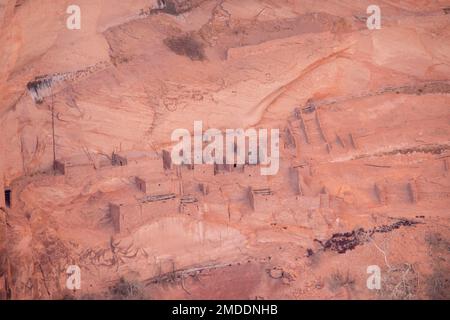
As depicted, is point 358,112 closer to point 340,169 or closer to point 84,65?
point 340,169

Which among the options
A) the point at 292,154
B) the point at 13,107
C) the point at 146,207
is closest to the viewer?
the point at 13,107

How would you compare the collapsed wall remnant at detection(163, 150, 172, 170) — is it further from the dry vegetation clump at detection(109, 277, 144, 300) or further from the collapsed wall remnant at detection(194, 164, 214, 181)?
the dry vegetation clump at detection(109, 277, 144, 300)

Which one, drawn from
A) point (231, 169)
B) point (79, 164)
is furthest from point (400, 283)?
point (79, 164)

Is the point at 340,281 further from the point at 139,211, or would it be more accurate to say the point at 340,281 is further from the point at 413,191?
the point at 139,211

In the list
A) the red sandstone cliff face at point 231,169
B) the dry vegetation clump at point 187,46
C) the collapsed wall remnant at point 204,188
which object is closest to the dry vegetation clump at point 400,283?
the red sandstone cliff face at point 231,169

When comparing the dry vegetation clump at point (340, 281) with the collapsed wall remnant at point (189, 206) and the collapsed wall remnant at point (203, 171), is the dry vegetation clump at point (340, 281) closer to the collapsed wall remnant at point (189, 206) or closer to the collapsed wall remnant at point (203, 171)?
the collapsed wall remnant at point (189, 206)

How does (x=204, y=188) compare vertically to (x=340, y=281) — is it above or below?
above

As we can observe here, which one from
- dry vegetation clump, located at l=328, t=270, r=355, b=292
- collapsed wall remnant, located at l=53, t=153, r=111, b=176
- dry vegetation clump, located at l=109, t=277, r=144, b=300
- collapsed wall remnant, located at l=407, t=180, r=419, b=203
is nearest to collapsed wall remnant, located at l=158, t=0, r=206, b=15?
collapsed wall remnant, located at l=53, t=153, r=111, b=176
